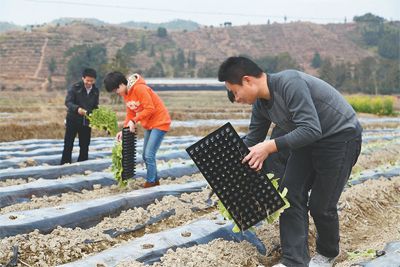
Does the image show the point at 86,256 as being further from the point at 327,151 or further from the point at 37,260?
the point at 327,151

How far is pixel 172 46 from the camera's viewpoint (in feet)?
244

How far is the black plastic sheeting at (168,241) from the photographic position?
11.4ft

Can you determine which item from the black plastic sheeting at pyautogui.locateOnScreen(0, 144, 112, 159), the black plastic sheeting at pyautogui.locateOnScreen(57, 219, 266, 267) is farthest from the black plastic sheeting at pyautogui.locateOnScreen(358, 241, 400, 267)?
the black plastic sheeting at pyautogui.locateOnScreen(0, 144, 112, 159)

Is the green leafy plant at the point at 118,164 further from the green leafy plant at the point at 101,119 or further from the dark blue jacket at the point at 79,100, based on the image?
the dark blue jacket at the point at 79,100

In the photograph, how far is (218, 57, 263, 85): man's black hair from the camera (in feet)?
9.86

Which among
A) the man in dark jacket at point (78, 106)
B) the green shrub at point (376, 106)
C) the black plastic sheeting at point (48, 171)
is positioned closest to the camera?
the black plastic sheeting at point (48, 171)

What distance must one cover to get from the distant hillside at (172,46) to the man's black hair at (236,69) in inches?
1675

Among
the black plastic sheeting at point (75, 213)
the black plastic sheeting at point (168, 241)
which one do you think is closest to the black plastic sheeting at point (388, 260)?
the black plastic sheeting at point (168, 241)

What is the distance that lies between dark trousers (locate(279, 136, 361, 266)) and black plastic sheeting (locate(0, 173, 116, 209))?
9.88 ft

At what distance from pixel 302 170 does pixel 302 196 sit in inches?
7.1

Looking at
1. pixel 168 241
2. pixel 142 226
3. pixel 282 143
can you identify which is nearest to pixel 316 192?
pixel 282 143

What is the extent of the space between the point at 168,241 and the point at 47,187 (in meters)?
2.27

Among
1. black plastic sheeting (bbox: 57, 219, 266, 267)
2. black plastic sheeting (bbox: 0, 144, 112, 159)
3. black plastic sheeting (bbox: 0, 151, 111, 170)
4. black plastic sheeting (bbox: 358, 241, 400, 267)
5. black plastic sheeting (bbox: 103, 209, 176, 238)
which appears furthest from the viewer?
black plastic sheeting (bbox: 0, 144, 112, 159)

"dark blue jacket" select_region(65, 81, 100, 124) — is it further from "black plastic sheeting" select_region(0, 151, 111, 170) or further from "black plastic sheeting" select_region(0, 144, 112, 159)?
"black plastic sheeting" select_region(0, 144, 112, 159)
